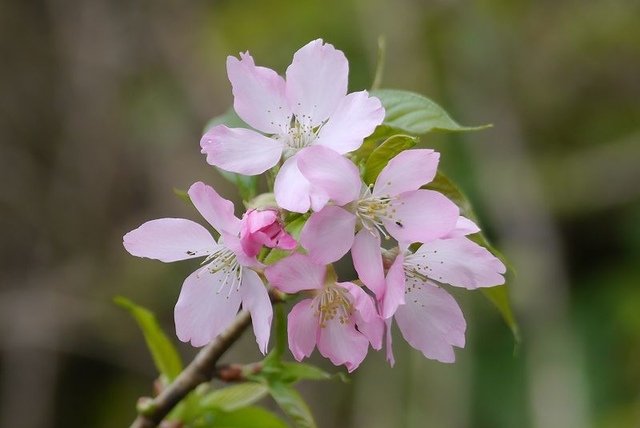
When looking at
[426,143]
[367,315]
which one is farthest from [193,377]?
[426,143]

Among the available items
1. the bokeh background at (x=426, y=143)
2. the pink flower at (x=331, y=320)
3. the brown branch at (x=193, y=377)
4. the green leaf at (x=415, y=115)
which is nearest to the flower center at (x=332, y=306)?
the pink flower at (x=331, y=320)

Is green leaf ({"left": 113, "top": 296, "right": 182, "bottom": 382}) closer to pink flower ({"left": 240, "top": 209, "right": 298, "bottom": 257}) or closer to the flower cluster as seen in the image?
the flower cluster

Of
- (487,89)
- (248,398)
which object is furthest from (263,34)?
(248,398)

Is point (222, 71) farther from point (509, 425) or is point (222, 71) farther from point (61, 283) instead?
point (509, 425)

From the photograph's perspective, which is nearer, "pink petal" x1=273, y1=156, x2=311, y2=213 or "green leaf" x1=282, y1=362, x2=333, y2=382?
"pink petal" x1=273, y1=156, x2=311, y2=213

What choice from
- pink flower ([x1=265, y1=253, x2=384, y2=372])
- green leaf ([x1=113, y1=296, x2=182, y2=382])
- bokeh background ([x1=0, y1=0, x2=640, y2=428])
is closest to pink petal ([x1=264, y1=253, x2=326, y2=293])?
pink flower ([x1=265, y1=253, x2=384, y2=372])

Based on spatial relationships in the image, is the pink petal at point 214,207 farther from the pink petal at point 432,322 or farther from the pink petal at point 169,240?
the pink petal at point 432,322
